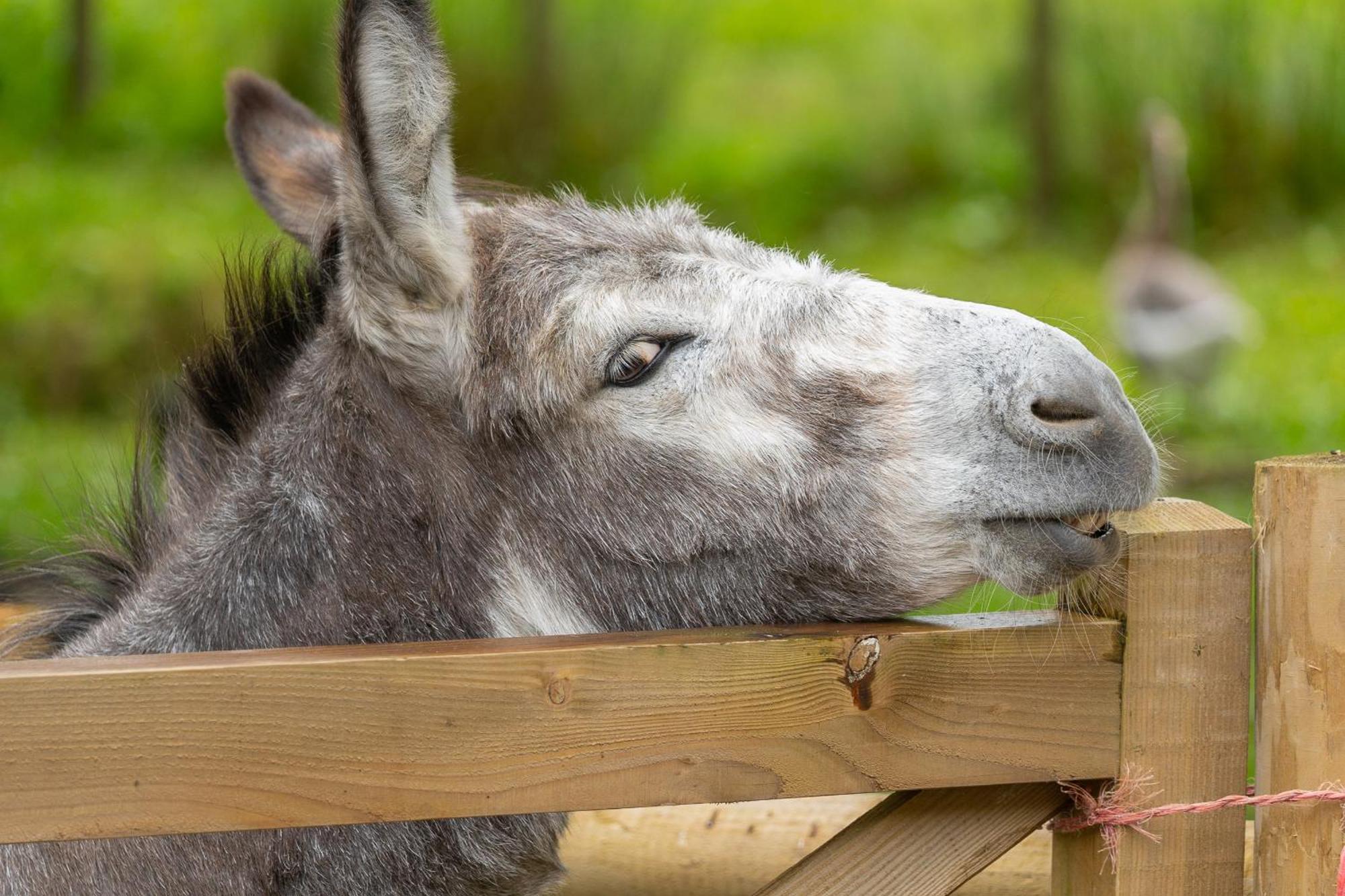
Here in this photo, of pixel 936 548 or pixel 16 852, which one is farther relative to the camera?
pixel 16 852

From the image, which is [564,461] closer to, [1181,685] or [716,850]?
[1181,685]

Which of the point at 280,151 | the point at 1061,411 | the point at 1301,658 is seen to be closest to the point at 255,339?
the point at 280,151

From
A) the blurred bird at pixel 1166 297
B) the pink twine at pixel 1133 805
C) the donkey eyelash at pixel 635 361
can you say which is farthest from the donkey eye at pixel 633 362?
the blurred bird at pixel 1166 297

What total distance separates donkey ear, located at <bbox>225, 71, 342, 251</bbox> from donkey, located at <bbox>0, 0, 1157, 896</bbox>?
25.4 inches

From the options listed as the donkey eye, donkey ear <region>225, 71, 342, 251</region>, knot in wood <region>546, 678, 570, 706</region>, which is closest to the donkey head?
the donkey eye

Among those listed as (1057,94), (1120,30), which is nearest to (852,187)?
(1057,94)

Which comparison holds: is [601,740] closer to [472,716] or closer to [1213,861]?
[472,716]

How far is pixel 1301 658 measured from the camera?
187cm

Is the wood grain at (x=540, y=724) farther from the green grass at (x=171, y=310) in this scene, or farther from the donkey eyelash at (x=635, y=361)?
the green grass at (x=171, y=310)

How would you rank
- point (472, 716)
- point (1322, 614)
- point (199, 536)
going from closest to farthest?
point (472, 716)
point (1322, 614)
point (199, 536)

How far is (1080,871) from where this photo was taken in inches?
77.7

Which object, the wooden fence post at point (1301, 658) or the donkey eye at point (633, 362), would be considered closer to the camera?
the wooden fence post at point (1301, 658)

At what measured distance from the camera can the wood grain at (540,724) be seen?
1.64 metres

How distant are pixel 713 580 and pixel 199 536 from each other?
85 cm
